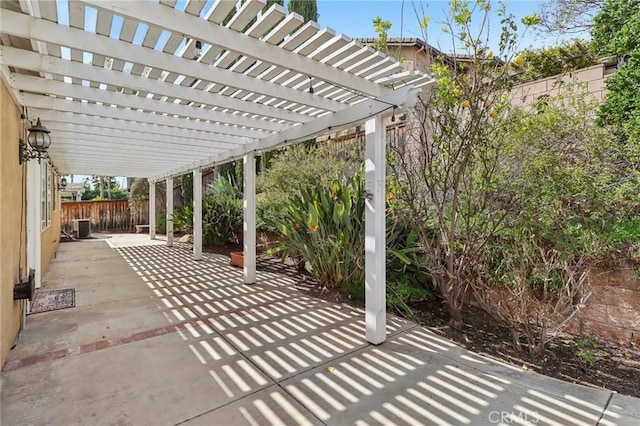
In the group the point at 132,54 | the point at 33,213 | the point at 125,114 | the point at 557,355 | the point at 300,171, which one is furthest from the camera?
the point at 300,171

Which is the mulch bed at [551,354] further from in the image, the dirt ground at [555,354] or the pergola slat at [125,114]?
the pergola slat at [125,114]

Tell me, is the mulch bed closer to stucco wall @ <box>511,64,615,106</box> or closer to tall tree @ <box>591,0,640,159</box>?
tall tree @ <box>591,0,640,159</box>

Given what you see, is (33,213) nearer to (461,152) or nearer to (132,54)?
(132,54)

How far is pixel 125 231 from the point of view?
64.2ft

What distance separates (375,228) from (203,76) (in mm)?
2649

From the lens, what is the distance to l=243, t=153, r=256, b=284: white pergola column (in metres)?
6.92

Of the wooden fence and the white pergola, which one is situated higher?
the white pergola

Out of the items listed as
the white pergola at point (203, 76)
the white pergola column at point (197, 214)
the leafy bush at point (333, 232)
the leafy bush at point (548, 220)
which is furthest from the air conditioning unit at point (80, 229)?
the leafy bush at point (548, 220)

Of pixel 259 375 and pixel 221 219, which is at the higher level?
→ pixel 221 219

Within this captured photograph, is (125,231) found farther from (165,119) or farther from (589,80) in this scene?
(589,80)

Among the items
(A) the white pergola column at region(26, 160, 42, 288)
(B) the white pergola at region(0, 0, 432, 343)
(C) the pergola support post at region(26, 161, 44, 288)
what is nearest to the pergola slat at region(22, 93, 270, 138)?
(B) the white pergola at region(0, 0, 432, 343)

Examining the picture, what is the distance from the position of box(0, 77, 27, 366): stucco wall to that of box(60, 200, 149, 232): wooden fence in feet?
55.8

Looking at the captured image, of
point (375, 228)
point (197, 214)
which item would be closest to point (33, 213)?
point (197, 214)

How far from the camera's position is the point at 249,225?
7.05 metres
